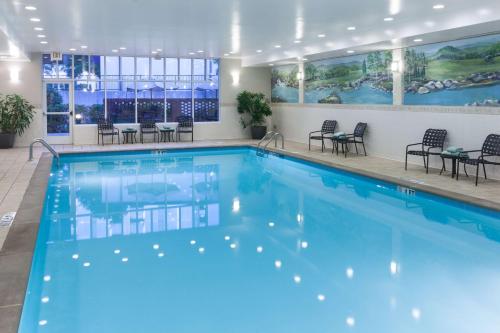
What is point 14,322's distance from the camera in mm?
3254

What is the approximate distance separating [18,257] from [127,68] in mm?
11944

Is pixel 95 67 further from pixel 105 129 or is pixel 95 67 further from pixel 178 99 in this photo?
pixel 178 99

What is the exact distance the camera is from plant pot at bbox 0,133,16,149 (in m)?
13.5

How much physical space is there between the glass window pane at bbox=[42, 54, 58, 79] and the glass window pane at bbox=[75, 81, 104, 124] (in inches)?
28.7

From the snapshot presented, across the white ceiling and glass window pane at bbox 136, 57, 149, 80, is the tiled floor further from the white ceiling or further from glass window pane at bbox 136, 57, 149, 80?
glass window pane at bbox 136, 57, 149, 80

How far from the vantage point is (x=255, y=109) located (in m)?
16.5

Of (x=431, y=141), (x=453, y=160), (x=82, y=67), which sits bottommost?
(x=453, y=160)

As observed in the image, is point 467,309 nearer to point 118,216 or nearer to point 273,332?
point 273,332

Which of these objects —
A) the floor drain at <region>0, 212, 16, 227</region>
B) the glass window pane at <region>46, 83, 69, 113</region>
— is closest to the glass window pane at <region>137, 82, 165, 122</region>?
the glass window pane at <region>46, 83, 69, 113</region>

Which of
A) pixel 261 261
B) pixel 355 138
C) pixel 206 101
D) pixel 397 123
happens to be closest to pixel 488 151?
pixel 397 123

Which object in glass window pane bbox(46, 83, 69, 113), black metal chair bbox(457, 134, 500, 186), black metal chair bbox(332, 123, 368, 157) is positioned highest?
glass window pane bbox(46, 83, 69, 113)

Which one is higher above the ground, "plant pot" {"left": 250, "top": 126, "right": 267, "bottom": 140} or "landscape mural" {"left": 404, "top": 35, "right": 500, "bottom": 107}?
"landscape mural" {"left": 404, "top": 35, "right": 500, "bottom": 107}

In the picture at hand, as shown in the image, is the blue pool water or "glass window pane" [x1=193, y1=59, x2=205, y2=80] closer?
the blue pool water

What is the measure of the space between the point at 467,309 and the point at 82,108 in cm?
1359
